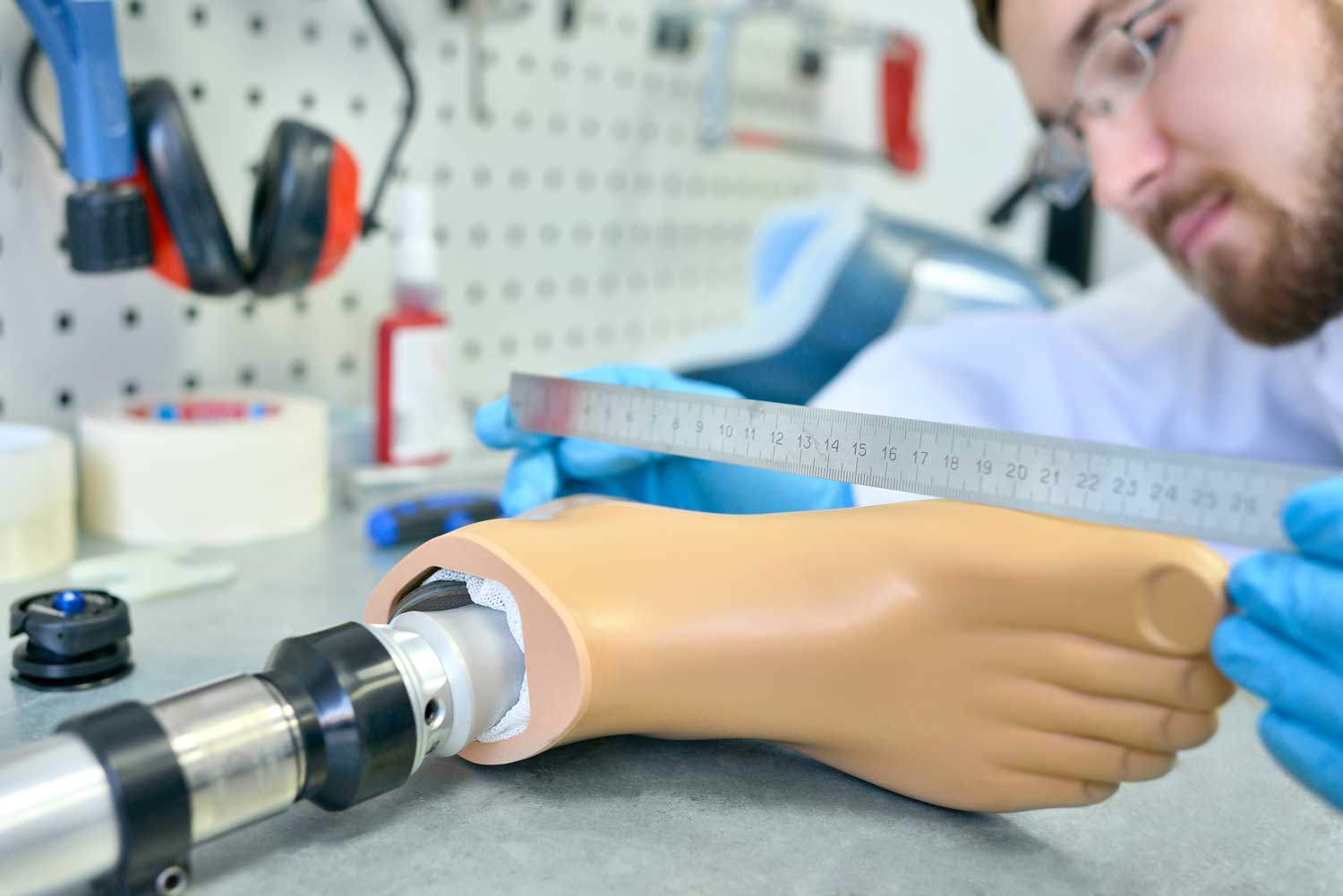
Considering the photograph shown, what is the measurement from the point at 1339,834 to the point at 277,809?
18.2 inches

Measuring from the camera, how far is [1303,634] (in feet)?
1.28

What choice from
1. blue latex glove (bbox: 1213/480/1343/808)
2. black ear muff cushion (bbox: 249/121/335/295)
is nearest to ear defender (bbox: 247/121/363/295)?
black ear muff cushion (bbox: 249/121/335/295)

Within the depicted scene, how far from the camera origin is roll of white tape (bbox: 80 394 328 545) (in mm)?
800

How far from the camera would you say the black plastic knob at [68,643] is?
57cm

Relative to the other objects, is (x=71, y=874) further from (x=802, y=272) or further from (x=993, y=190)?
(x=993, y=190)

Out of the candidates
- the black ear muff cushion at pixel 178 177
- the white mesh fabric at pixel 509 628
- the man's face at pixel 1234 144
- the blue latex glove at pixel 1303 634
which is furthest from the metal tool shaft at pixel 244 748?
the man's face at pixel 1234 144

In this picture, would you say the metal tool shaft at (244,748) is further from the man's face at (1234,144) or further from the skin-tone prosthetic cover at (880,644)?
the man's face at (1234,144)

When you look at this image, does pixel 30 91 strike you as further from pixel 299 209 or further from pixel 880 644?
pixel 880 644

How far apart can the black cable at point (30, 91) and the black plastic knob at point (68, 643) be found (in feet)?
1.20

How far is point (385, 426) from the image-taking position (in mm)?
999

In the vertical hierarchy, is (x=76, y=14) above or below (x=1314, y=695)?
above

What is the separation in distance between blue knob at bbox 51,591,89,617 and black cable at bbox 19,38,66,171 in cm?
35

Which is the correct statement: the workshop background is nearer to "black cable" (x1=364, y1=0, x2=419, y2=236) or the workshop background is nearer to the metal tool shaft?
"black cable" (x1=364, y1=0, x2=419, y2=236)

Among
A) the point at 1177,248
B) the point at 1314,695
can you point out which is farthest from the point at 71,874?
the point at 1177,248
